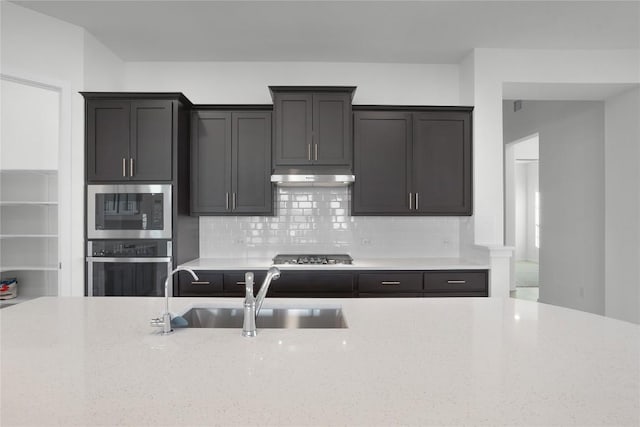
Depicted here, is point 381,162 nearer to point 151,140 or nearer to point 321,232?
point 321,232

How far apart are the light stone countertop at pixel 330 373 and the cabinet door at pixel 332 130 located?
2.21m

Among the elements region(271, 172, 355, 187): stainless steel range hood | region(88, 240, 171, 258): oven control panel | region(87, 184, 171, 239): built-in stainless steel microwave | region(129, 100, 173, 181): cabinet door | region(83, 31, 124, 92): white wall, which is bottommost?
region(88, 240, 171, 258): oven control panel

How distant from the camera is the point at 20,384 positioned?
964mm

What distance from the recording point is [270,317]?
73.9 inches

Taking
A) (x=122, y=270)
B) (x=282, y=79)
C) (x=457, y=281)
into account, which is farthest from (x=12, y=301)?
(x=457, y=281)

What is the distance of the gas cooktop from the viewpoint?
3509 mm

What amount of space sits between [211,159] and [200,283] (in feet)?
3.96

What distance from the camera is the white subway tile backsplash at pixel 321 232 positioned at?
405cm

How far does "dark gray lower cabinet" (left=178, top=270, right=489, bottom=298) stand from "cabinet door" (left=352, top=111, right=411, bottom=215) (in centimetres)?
69

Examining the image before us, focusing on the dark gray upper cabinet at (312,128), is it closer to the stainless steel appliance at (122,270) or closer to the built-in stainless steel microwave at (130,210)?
the built-in stainless steel microwave at (130,210)

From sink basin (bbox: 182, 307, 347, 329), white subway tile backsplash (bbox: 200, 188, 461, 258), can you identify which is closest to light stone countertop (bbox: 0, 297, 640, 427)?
sink basin (bbox: 182, 307, 347, 329)

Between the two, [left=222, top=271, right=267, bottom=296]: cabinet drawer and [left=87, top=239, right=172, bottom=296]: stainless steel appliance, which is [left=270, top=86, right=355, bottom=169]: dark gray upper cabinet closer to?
[left=222, top=271, right=267, bottom=296]: cabinet drawer

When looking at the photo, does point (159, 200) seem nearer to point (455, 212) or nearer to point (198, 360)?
point (198, 360)

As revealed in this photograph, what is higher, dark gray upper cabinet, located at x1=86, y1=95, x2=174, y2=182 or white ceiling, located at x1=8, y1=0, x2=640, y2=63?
white ceiling, located at x1=8, y1=0, x2=640, y2=63
